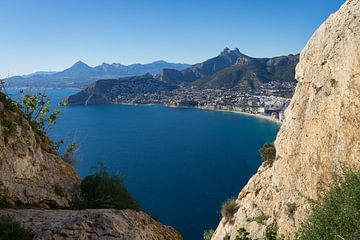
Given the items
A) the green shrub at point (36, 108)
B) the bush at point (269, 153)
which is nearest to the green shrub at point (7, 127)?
the green shrub at point (36, 108)

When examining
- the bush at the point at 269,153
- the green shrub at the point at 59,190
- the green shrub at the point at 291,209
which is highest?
the green shrub at the point at 59,190

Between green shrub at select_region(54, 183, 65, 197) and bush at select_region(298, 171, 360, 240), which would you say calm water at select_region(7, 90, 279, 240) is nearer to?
green shrub at select_region(54, 183, 65, 197)

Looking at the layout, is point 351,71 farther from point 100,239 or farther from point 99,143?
point 99,143

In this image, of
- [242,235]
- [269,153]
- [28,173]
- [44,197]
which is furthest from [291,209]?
[28,173]

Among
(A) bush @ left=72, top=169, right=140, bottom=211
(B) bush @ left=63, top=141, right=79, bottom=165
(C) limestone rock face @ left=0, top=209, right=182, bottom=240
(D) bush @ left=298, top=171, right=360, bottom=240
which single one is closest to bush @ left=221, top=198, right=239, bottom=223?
(A) bush @ left=72, top=169, right=140, bottom=211

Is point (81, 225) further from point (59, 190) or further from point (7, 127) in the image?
point (7, 127)

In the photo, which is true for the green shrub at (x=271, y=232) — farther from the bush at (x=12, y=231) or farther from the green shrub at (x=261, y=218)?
the bush at (x=12, y=231)
